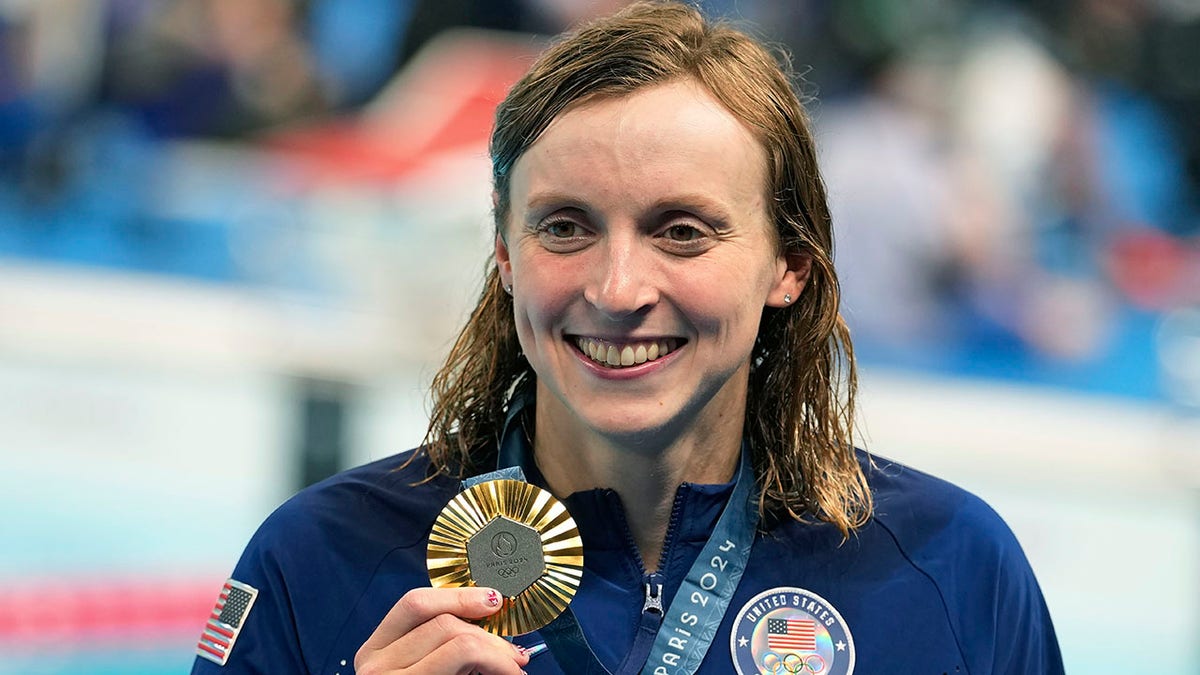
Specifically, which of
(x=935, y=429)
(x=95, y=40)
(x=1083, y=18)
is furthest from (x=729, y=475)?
(x=1083, y=18)

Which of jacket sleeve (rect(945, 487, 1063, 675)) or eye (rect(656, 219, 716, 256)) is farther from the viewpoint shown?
jacket sleeve (rect(945, 487, 1063, 675))

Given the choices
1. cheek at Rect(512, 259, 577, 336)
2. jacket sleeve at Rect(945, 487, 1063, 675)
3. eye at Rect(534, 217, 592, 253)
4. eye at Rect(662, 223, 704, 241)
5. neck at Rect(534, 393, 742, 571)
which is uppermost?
eye at Rect(662, 223, 704, 241)

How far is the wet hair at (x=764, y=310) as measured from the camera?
188 cm

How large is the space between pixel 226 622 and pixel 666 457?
592 millimetres

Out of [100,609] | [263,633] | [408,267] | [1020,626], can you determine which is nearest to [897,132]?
[408,267]

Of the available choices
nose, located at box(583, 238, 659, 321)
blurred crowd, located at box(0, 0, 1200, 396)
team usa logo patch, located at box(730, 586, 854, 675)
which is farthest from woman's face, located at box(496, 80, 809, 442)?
blurred crowd, located at box(0, 0, 1200, 396)

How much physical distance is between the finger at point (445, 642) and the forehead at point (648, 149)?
0.53m

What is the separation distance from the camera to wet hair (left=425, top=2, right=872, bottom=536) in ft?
6.17

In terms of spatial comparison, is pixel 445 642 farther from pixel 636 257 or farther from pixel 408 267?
pixel 408 267

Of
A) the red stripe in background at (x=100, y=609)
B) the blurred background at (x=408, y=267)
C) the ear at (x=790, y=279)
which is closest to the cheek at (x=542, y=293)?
the ear at (x=790, y=279)

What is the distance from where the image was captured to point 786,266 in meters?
2.05

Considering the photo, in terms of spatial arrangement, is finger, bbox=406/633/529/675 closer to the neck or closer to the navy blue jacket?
the navy blue jacket

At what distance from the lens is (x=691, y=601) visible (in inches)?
73.9

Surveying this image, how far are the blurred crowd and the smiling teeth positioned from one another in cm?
484
